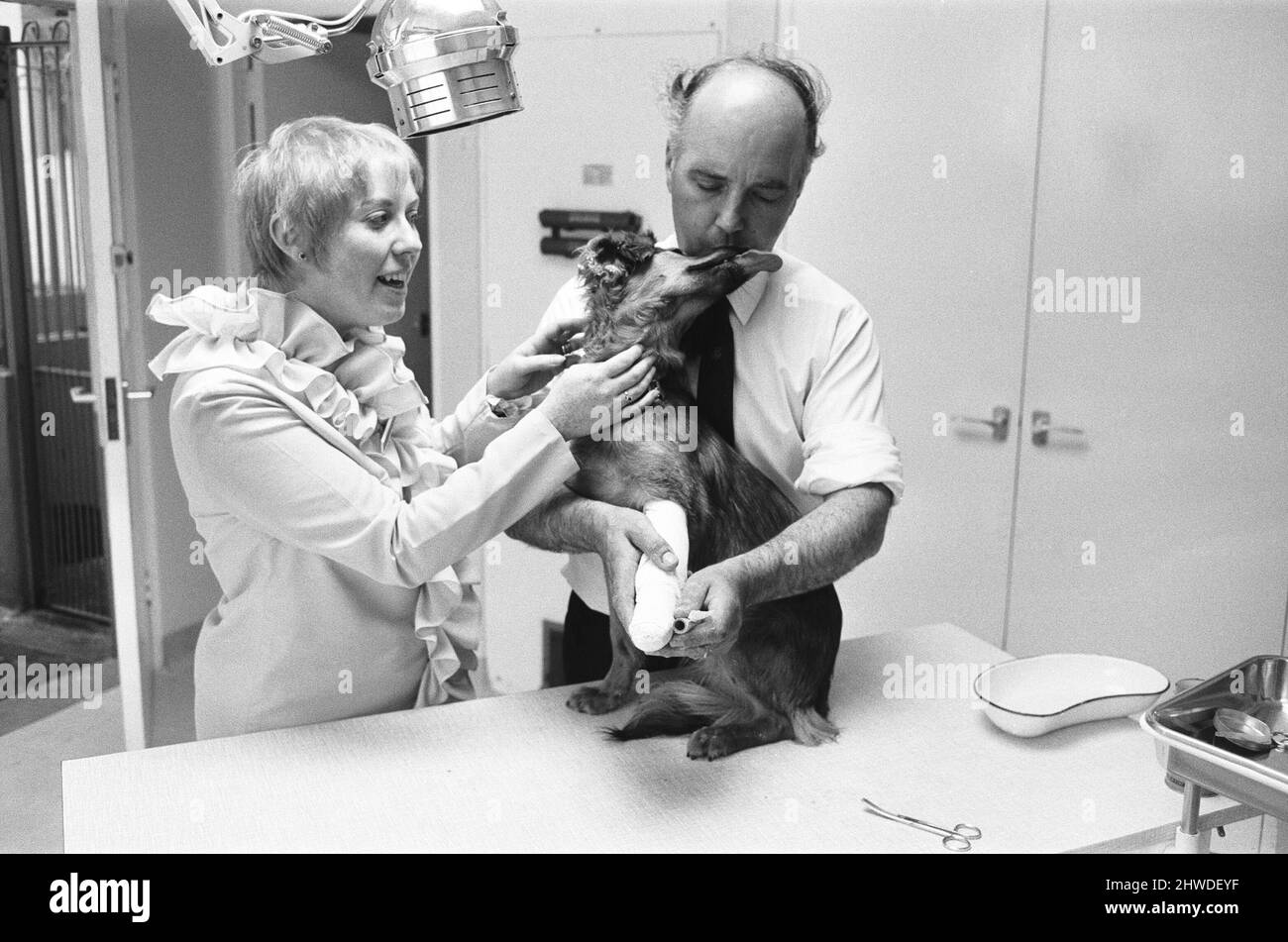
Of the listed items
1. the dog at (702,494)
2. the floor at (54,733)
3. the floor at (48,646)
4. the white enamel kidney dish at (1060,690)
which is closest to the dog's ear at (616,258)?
the dog at (702,494)

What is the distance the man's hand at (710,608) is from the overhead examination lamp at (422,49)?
0.64 meters

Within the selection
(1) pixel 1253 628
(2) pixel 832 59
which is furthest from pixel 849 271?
(1) pixel 1253 628

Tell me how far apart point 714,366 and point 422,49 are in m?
0.65

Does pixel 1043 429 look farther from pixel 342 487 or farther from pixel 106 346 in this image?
pixel 106 346

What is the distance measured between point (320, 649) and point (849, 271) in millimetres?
2130

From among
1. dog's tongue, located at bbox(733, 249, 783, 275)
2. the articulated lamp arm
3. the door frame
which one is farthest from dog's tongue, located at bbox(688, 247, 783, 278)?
the door frame

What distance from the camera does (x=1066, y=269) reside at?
286 centimetres

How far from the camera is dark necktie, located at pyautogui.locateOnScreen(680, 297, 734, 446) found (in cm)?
183

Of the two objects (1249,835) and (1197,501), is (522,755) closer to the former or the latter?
(1249,835)

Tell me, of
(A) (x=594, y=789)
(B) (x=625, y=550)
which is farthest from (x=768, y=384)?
(A) (x=594, y=789)

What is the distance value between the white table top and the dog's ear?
0.67m

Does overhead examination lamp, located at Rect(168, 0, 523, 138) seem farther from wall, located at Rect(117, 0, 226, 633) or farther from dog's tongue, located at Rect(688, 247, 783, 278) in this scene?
wall, located at Rect(117, 0, 226, 633)

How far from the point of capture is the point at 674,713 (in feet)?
5.83

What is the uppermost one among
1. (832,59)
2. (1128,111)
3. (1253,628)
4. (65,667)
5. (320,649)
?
(832,59)
